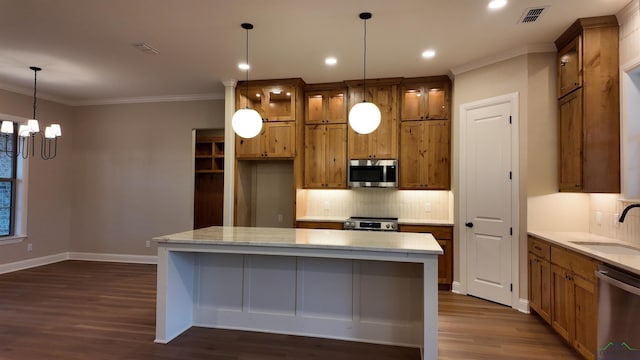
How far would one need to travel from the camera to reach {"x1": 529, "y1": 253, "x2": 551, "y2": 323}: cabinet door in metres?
3.25

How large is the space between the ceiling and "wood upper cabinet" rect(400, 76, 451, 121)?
0.19m

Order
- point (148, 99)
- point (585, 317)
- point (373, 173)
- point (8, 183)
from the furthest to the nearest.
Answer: point (148, 99) < point (8, 183) < point (373, 173) < point (585, 317)

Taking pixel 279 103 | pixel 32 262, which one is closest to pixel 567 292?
pixel 279 103

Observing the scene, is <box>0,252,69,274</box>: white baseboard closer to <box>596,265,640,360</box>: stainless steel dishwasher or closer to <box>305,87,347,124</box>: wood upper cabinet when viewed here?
<box>305,87,347,124</box>: wood upper cabinet

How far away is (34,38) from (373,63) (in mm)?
3707

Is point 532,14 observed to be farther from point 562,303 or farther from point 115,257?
point 115,257

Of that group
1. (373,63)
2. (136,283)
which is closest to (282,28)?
(373,63)

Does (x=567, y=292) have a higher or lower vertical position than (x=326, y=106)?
lower

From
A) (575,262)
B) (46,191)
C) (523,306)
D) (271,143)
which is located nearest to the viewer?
(575,262)

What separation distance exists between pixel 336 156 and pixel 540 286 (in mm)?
2934

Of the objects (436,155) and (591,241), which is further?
(436,155)

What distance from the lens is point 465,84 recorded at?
4457 mm

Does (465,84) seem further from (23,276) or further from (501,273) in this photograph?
(23,276)

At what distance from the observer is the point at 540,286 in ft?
11.3
